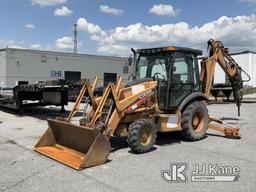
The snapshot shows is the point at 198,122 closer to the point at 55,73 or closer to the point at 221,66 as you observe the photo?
the point at 221,66

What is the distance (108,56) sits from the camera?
47219mm

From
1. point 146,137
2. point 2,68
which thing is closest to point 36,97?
point 146,137

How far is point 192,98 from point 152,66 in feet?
4.24

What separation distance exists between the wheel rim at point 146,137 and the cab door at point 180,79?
1.23 metres

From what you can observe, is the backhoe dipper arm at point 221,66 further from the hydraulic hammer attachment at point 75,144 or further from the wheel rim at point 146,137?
the hydraulic hammer attachment at point 75,144

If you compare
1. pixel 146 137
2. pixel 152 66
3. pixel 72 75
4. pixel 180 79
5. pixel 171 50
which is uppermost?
pixel 171 50

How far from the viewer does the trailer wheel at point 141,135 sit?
6.82 meters

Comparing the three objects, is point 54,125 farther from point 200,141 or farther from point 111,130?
point 200,141

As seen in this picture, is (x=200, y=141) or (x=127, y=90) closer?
(x=127, y=90)

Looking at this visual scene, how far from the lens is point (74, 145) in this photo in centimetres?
688

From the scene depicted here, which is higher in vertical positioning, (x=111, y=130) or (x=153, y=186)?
(x=111, y=130)

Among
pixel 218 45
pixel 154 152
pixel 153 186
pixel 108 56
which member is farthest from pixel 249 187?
pixel 108 56

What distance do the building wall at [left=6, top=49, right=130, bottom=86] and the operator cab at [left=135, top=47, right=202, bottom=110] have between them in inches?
1188

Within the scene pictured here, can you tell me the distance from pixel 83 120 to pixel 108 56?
40.6 metres
